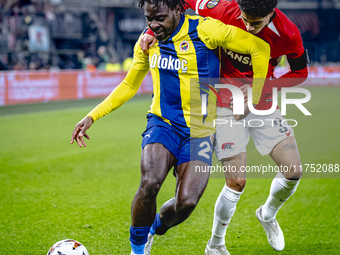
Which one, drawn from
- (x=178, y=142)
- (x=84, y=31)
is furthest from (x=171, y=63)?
(x=84, y=31)

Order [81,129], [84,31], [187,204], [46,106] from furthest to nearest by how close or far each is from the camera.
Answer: [84,31] < [46,106] < [81,129] < [187,204]

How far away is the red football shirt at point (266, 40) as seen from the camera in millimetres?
3270

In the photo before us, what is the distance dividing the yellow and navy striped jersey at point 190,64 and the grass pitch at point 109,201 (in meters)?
1.18

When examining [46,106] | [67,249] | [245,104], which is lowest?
[46,106]

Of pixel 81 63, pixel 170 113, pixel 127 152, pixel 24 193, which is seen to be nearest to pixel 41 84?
pixel 81 63

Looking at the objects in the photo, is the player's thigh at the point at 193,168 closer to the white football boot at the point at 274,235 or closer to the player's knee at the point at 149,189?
the player's knee at the point at 149,189

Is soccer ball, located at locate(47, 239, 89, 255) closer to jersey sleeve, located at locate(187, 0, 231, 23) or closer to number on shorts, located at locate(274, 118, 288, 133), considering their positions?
number on shorts, located at locate(274, 118, 288, 133)

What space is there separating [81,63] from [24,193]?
1515 cm

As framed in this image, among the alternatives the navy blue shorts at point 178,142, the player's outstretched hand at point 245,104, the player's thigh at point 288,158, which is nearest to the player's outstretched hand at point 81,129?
the navy blue shorts at point 178,142

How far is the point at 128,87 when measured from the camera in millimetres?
3436

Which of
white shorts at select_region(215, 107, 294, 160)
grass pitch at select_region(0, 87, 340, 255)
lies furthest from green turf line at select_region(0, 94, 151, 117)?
white shorts at select_region(215, 107, 294, 160)

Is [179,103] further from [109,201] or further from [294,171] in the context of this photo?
[109,201]

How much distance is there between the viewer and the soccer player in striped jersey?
2967 millimetres

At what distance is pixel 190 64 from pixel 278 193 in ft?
4.76
